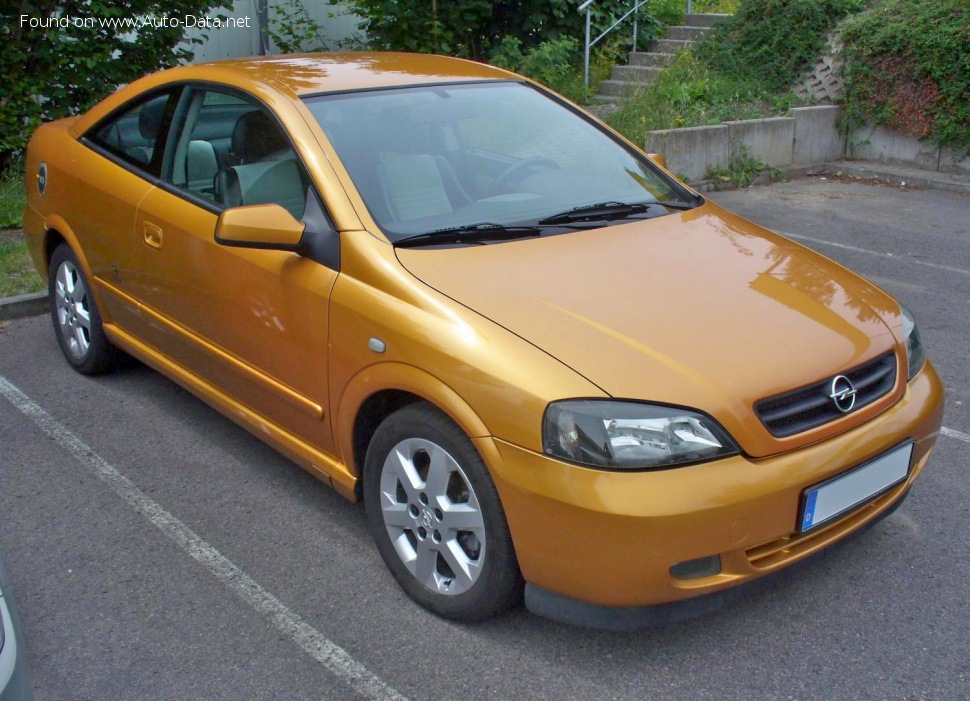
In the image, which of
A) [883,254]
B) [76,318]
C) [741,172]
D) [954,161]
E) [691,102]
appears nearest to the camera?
[76,318]

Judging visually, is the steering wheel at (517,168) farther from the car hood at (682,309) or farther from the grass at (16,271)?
the grass at (16,271)

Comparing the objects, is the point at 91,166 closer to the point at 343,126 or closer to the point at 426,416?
the point at 343,126

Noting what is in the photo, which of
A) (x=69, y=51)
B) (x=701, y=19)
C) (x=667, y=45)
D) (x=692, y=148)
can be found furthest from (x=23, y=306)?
(x=701, y=19)

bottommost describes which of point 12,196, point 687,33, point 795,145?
point 12,196

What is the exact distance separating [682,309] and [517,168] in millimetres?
1060

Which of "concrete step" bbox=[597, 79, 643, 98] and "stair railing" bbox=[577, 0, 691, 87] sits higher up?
"stair railing" bbox=[577, 0, 691, 87]

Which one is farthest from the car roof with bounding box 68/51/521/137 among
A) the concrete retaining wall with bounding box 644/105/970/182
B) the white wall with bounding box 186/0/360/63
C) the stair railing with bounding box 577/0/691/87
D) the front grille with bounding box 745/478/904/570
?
the white wall with bounding box 186/0/360/63

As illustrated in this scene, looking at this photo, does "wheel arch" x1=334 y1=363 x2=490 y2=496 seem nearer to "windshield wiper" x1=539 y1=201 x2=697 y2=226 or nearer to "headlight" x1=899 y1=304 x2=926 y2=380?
"windshield wiper" x1=539 y1=201 x2=697 y2=226

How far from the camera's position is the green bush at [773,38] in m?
11.4

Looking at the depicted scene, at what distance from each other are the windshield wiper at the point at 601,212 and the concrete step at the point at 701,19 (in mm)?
9877

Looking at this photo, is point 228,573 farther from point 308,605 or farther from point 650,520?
point 650,520

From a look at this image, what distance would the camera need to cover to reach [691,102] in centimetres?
1067

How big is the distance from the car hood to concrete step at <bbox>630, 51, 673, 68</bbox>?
912 centimetres

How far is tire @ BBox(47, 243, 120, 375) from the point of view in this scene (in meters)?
4.89
